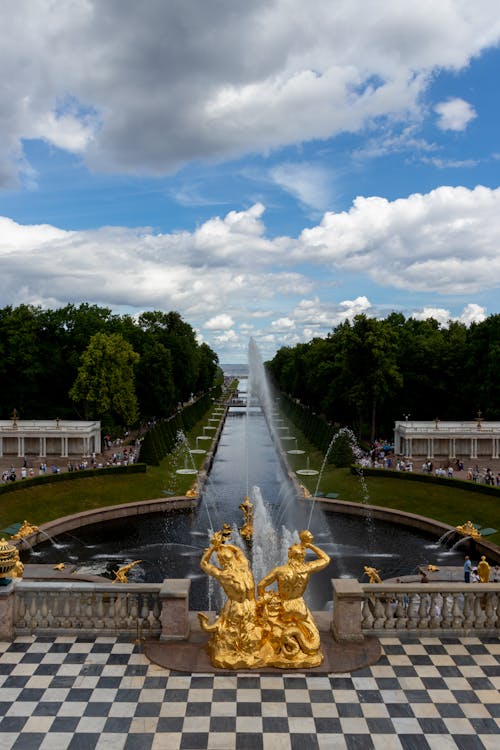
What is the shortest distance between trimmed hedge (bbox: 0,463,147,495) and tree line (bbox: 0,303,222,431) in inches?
570

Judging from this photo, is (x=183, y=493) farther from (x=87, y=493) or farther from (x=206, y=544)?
(x=206, y=544)

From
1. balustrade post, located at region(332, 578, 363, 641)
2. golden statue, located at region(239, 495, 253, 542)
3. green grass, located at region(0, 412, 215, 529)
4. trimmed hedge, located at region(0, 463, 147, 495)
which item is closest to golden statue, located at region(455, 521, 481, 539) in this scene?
golden statue, located at region(239, 495, 253, 542)

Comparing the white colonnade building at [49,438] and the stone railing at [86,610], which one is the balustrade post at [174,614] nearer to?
the stone railing at [86,610]

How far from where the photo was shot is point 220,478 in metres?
53.8

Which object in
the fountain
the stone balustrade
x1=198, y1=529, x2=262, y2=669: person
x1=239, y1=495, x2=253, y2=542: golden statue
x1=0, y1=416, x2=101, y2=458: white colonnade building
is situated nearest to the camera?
x1=198, y1=529, x2=262, y2=669: person

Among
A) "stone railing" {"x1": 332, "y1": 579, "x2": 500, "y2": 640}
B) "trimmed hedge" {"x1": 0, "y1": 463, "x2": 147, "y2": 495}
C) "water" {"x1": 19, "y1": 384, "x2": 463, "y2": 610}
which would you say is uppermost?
"stone railing" {"x1": 332, "y1": 579, "x2": 500, "y2": 640}

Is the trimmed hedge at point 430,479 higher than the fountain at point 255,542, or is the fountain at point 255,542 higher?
the trimmed hedge at point 430,479

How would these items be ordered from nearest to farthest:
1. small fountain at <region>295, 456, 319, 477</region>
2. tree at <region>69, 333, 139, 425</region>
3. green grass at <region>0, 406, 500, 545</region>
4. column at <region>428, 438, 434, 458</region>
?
1. green grass at <region>0, 406, 500, 545</region>
2. small fountain at <region>295, 456, 319, 477</region>
3. column at <region>428, 438, 434, 458</region>
4. tree at <region>69, 333, 139, 425</region>

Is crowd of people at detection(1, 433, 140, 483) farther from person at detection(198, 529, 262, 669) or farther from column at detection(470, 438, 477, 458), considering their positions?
person at detection(198, 529, 262, 669)

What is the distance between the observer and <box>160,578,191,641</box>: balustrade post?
14.3 m

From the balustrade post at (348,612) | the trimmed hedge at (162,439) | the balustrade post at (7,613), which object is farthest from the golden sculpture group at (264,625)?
the trimmed hedge at (162,439)

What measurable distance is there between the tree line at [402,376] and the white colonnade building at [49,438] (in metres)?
28.2

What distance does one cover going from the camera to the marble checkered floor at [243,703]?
1094cm

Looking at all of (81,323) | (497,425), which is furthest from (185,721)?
(81,323)
